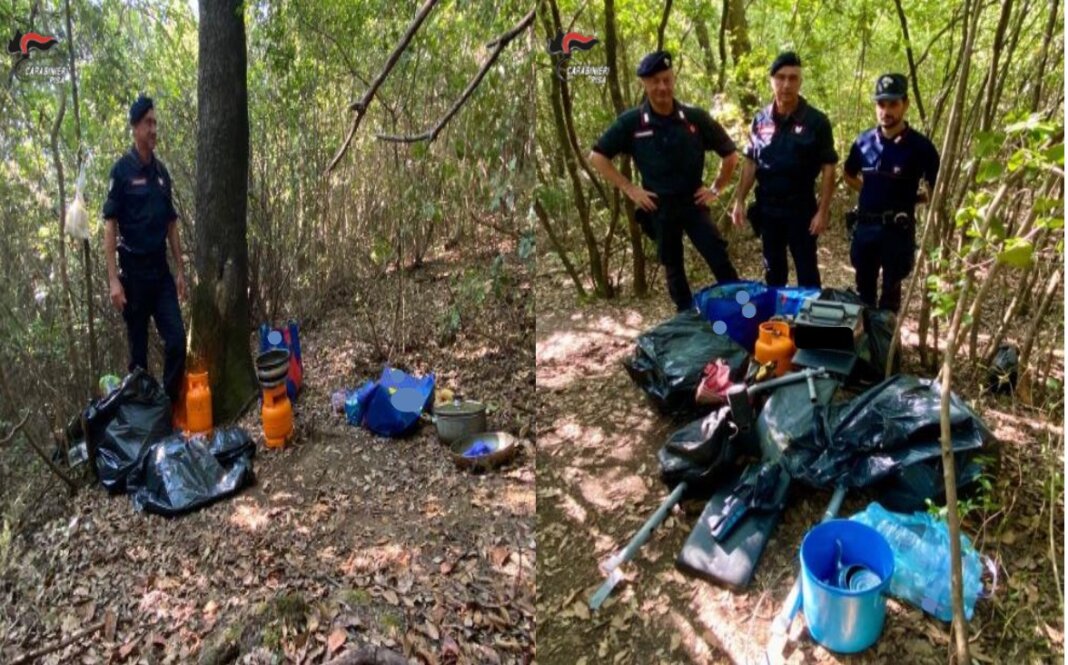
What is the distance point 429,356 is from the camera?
10.2 ft

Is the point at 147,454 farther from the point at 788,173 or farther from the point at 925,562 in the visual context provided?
the point at 788,173

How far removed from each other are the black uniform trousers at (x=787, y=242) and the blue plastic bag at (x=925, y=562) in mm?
1295

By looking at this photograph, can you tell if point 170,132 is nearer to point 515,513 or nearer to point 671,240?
point 515,513

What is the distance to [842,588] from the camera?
165 centimetres

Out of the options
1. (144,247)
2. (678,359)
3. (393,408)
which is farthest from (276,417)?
(678,359)

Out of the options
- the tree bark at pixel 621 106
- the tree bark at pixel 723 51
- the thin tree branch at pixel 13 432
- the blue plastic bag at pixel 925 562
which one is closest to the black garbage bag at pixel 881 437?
the blue plastic bag at pixel 925 562

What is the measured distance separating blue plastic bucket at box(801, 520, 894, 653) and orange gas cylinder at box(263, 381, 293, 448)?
1634 millimetres

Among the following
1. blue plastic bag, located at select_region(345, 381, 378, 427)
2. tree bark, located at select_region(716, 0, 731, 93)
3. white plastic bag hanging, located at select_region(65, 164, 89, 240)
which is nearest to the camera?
white plastic bag hanging, located at select_region(65, 164, 89, 240)

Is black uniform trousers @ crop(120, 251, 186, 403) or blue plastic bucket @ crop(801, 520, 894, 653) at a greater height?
black uniform trousers @ crop(120, 251, 186, 403)

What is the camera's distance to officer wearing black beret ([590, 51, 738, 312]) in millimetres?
2752

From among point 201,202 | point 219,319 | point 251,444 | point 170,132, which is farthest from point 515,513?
point 170,132

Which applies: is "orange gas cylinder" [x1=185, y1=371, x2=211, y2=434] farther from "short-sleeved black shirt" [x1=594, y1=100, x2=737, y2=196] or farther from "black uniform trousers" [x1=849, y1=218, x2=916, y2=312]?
"black uniform trousers" [x1=849, y1=218, x2=916, y2=312]

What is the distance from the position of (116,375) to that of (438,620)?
1188mm

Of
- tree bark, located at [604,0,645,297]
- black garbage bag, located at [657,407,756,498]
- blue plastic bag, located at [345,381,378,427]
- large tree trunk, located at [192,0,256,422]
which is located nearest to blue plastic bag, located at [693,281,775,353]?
tree bark, located at [604,0,645,297]
